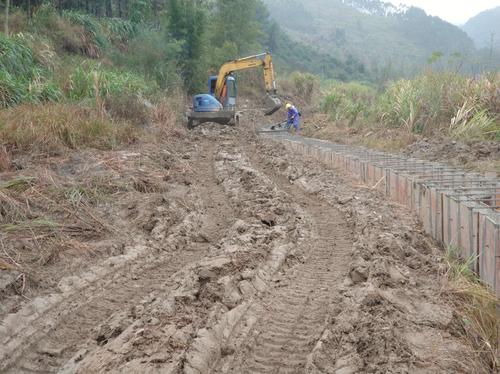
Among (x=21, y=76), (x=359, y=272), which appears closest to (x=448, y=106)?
(x=359, y=272)

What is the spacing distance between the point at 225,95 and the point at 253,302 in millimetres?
13820

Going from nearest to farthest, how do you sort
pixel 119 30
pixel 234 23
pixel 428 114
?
pixel 428 114, pixel 119 30, pixel 234 23

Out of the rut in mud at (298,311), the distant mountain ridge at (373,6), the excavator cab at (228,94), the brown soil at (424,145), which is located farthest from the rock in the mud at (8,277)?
the distant mountain ridge at (373,6)

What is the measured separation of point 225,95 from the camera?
16875 millimetres

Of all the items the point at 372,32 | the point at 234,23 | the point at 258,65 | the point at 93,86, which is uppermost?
the point at 372,32

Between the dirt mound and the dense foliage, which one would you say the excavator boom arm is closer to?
the dirt mound

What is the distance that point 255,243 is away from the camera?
15.9 feet

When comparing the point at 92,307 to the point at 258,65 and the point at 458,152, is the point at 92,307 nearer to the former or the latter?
the point at 458,152

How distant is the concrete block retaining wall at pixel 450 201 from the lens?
420cm

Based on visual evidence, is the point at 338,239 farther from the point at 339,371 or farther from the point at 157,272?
the point at 339,371

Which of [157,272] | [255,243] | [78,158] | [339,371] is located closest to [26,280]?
[157,272]

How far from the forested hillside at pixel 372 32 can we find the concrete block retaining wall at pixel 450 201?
227ft

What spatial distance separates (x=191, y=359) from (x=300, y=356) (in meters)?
0.66

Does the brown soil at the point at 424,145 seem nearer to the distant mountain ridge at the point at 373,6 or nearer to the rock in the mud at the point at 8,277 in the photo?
the rock in the mud at the point at 8,277
